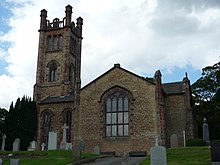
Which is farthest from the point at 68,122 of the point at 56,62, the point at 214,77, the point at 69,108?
the point at 214,77

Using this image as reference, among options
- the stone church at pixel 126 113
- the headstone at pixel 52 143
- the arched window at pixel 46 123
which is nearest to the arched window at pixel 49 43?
the arched window at pixel 46 123

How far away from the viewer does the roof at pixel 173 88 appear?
37.1 metres

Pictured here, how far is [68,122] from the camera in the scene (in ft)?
136

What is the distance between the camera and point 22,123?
42125 mm

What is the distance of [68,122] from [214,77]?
2513 cm

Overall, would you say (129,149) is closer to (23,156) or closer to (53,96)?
(23,156)

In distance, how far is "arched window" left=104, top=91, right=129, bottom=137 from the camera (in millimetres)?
34656

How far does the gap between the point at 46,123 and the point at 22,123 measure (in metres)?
3.02

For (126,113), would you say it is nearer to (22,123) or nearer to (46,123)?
(46,123)

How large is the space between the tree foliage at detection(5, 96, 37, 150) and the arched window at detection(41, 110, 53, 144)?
113 centimetres

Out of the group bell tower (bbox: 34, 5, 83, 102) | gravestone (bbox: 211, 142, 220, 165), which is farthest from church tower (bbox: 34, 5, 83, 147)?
gravestone (bbox: 211, 142, 220, 165)

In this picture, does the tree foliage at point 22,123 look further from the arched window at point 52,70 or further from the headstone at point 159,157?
the headstone at point 159,157

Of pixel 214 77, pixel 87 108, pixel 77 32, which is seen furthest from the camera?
pixel 77 32

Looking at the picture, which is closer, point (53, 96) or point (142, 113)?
point (142, 113)
